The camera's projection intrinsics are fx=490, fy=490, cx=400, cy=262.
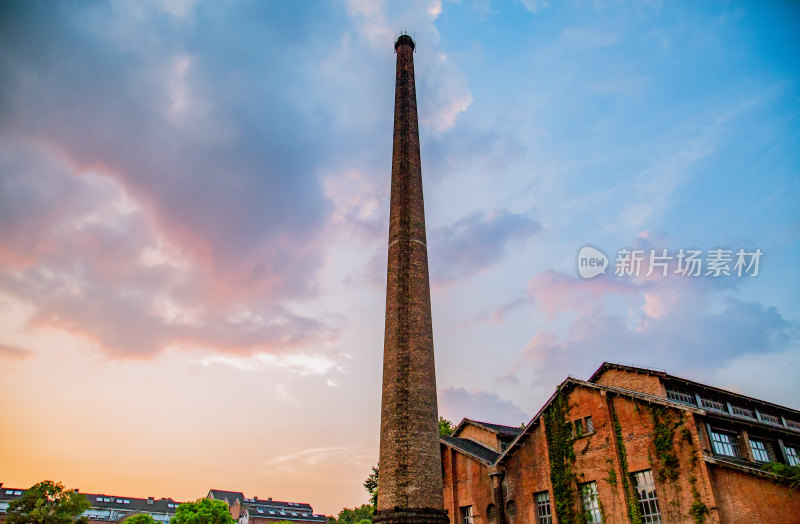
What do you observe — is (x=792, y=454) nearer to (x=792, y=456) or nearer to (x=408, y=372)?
(x=792, y=456)

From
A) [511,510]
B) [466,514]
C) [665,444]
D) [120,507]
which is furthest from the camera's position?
[120,507]

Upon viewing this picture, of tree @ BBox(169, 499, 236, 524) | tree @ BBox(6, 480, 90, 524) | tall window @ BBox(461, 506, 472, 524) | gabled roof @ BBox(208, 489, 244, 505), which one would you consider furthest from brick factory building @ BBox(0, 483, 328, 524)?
tall window @ BBox(461, 506, 472, 524)

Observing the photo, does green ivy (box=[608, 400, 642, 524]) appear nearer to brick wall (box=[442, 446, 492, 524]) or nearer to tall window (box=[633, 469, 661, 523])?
tall window (box=[633, 469, 661, 523])

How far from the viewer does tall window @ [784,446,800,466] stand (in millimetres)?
21580

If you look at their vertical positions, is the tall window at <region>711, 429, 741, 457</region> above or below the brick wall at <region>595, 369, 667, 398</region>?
below

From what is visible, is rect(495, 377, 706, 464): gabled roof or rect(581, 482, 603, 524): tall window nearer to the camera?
rect(495, 377, 706, 464): gabled roof

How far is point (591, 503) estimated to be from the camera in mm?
21891

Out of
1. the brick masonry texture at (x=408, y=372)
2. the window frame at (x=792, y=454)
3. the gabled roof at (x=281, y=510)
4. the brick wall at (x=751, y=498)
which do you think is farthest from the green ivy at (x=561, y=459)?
the gabled roof at (x=281, y=510)

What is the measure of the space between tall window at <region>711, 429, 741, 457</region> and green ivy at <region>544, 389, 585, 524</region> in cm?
607

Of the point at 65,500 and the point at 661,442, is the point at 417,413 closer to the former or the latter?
the point at 661,442

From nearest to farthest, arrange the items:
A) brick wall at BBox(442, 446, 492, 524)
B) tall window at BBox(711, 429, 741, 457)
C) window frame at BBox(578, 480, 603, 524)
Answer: tall window at BBox(711, 429, 741, 457) → window frame at BBox(578, 480, 603, 524) → brick wall at BBox(442, 446, 492, 524)

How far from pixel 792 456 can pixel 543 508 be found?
1120 cm

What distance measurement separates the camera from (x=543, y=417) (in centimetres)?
2530

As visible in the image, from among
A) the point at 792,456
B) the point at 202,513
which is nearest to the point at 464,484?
the point at 792,456
